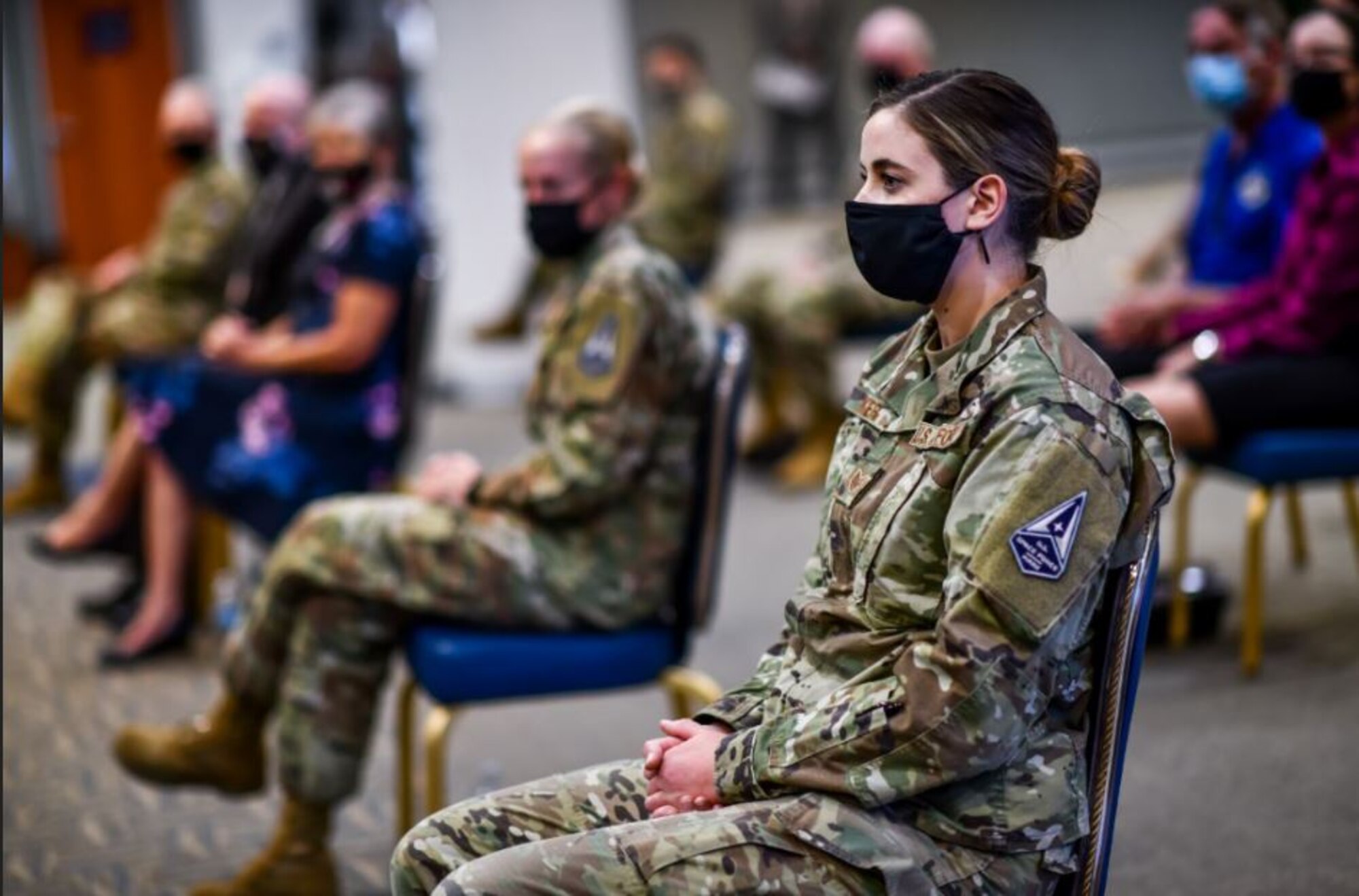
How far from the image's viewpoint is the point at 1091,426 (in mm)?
1403

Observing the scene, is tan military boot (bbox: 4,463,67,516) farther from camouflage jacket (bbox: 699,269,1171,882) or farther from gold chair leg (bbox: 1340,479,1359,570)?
camouflage jacket (bbox: 699,269,1171,882)

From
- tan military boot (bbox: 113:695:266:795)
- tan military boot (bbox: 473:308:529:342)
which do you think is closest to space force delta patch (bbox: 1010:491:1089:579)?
tan military boot (bbox: 113:695:266:795)

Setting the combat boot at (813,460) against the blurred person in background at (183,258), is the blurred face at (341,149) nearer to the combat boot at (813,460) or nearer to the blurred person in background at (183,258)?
the blurred person in background at (183,258)

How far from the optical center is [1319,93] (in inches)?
117

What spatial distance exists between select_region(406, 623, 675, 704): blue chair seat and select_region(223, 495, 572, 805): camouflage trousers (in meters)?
0.03

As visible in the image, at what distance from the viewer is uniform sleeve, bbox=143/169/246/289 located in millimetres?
4832

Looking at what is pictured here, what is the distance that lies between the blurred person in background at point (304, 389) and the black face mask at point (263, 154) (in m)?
0.54

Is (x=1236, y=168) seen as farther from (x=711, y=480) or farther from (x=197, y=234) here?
(x=197, y=234)

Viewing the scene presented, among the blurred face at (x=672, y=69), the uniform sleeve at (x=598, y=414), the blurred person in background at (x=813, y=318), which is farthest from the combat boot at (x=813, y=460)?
the uniform sleeve at (x=598, y=414)

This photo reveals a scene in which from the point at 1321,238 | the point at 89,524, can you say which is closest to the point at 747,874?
the point at 1321,238

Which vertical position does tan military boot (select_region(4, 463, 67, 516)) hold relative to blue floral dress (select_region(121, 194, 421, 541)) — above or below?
below

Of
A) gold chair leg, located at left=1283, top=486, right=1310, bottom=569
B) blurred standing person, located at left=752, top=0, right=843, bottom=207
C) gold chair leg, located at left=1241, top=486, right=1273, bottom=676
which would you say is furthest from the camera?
blurred standing person, located at left=752, top=0, right=843, bottom=207

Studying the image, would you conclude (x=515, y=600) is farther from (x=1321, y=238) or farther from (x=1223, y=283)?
(x=1223, y=283)

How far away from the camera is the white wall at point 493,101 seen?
23.9ft
